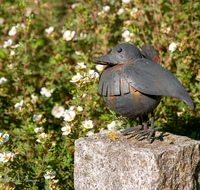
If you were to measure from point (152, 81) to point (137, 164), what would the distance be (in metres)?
0.58

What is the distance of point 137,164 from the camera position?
1.62 meters

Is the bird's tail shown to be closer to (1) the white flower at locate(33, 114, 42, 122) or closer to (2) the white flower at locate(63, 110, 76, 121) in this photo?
(2) the white flower at locate(63, 110, 76, 121)

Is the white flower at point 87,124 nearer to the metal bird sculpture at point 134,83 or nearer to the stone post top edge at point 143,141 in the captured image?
the stone post top edge at point 143,141

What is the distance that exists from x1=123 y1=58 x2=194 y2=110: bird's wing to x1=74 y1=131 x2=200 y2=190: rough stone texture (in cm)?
39

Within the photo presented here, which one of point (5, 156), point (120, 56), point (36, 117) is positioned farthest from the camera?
point (36, 117)

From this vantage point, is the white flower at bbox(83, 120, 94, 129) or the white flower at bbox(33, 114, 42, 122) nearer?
the white flower at bbox(83, 120, 94, 129)

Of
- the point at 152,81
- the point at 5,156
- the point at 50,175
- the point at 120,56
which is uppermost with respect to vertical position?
the point at 120,56

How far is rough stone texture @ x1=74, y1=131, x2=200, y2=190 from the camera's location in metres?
1.58

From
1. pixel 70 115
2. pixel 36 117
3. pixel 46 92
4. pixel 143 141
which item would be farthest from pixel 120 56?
pixel 46 92

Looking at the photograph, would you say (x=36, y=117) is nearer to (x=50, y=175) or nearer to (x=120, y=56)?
(x=50, y=175)

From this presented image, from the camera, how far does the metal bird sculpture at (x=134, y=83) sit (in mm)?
1600

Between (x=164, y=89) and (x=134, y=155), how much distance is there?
50cm

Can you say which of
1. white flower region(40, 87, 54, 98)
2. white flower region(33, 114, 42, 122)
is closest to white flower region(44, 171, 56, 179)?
white flower region(33, 114, 42, 122)

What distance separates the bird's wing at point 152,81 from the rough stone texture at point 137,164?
39cm
